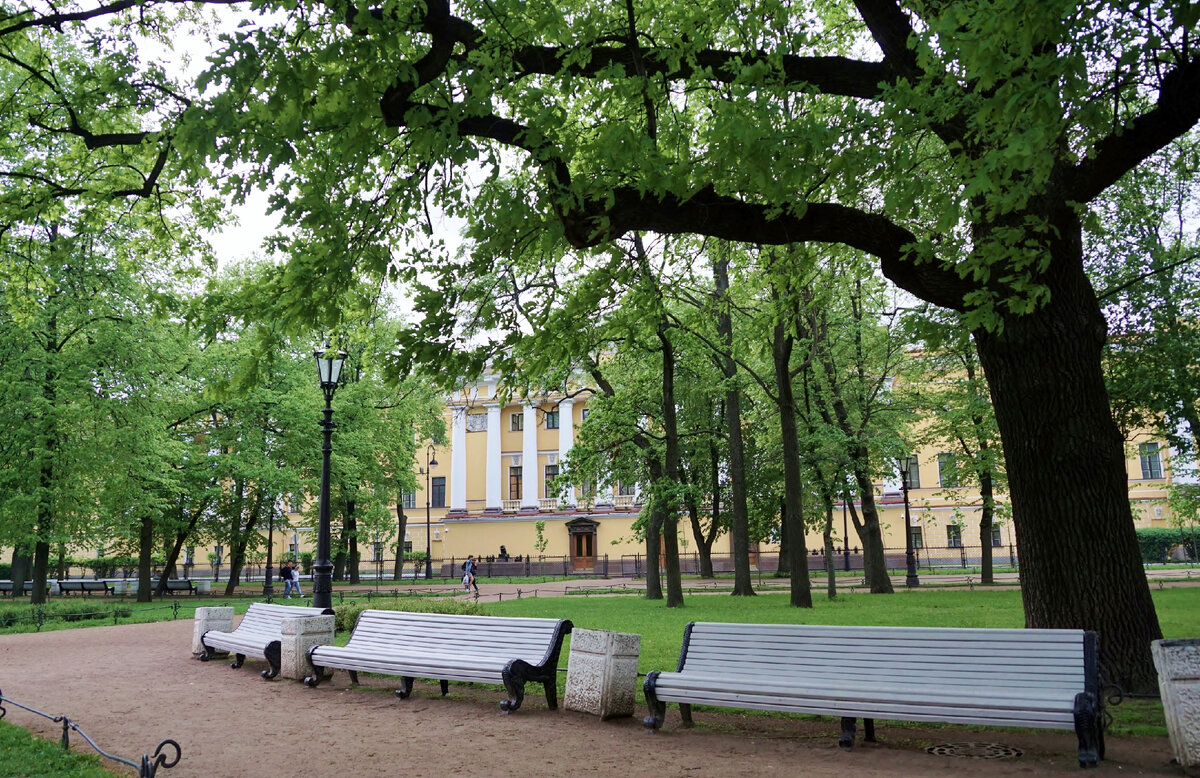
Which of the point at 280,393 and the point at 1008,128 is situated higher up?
the point at 280,393

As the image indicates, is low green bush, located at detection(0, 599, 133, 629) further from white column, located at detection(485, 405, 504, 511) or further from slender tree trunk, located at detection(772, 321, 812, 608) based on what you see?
white column, located at detection(485, 405, 504, 511)

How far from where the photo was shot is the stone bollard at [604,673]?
7.68 meters

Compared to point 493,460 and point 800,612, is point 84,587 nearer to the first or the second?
point 493,460

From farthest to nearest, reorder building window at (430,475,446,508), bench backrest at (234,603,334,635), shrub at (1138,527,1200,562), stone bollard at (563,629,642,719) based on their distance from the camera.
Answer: building window at (430,475,446,508) < shrub at (1138,527,1200,562) < bench backrest at (234,603,334,635) < stone bollard at (563,629,642,719)

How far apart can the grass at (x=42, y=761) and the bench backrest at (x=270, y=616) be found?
3.74 metres

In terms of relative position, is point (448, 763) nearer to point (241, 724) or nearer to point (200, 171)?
point (241, 724)

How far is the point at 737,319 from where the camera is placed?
22.7 metres

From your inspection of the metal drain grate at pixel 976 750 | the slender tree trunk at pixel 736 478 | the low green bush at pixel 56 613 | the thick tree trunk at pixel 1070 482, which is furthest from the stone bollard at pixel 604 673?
the low green bush at pixel 56 613

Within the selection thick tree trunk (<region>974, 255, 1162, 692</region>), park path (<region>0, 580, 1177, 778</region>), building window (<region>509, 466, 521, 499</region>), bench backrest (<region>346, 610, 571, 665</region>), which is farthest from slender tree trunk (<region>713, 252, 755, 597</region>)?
building window (<region>509, 466, 521, 499</region>)

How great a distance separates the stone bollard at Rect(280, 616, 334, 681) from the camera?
1032cm

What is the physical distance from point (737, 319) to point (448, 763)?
1764cm

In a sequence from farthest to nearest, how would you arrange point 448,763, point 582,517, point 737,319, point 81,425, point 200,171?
point 582,517, point 81,425, point 737,319, point 200,171, point 448,763

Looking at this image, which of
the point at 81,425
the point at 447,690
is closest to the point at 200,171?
the point at 447,690

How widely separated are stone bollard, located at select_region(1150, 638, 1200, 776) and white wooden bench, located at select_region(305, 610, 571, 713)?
4970 millimetres
